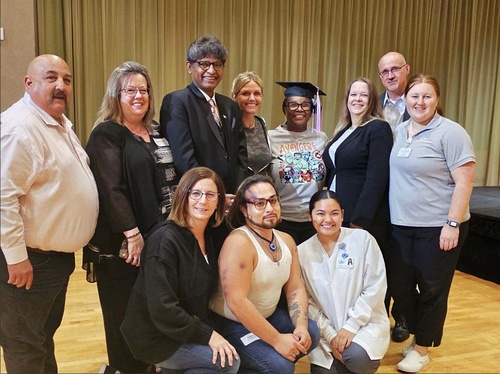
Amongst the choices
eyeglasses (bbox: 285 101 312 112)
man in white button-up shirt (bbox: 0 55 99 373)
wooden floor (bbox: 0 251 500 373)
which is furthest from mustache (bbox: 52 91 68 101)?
eyeglasses (bbox: 285 101 312 112)

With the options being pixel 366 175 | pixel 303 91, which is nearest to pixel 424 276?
pixel 366 175

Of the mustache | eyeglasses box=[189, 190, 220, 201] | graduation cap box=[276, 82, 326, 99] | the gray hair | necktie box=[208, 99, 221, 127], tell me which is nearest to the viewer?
the mustache

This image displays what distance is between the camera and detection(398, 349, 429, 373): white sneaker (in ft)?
8.36

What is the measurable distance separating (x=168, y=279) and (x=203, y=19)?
478 centimetres

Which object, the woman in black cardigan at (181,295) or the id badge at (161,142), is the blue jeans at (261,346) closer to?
the woman in black cardigan at (181,295)

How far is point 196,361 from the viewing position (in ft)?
6.30

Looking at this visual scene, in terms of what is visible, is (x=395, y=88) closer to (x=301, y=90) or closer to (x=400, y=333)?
(x=301, y=90)

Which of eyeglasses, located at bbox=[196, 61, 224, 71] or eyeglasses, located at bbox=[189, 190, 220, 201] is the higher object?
eyeglasses, located at bbox=[196, 61, 224, 71]

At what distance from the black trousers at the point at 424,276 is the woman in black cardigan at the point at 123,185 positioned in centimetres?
122

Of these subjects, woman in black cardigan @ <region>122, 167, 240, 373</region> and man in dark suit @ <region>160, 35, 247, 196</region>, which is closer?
woman in black cardigan @ <region>122, 167, 240, 373</region>

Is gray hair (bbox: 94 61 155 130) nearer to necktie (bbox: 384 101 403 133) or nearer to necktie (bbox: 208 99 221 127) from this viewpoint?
necktie (bbox: 208 99 221 127)

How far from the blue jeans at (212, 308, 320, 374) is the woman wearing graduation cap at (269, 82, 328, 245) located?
66cm

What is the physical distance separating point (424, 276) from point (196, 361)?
48.9 inches

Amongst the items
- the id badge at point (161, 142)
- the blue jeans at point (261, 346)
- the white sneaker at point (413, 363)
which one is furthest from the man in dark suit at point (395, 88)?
the id badge at point (161, 142)
